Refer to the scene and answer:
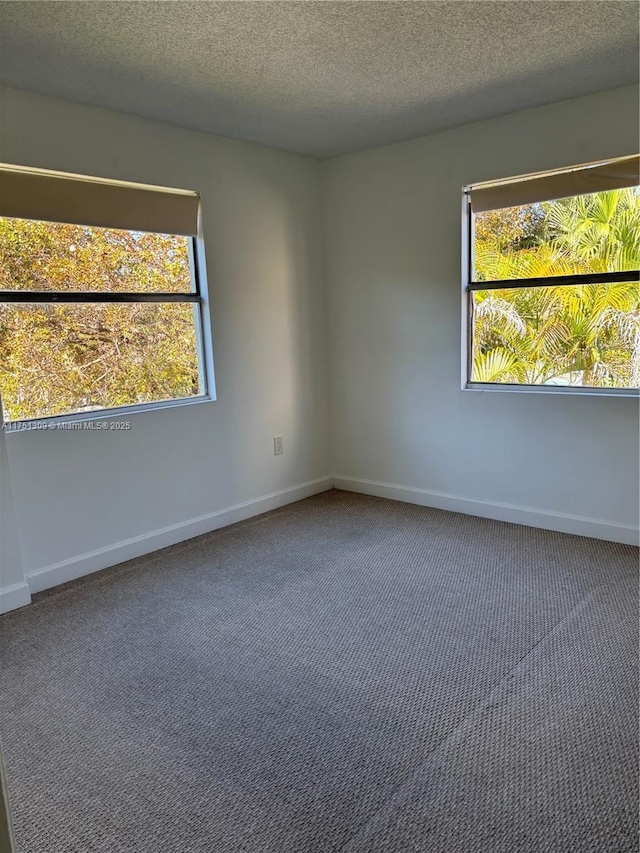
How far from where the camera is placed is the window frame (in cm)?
291

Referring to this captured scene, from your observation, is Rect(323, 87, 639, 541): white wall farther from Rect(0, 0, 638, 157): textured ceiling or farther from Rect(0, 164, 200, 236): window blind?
Rect(0, 164, 200, 236): window blind

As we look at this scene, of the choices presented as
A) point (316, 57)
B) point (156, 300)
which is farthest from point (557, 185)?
point (156, 300)

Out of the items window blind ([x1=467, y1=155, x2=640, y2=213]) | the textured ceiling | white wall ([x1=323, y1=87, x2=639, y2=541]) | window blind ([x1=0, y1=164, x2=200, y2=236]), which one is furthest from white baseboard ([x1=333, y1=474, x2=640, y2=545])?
the textured ceiling

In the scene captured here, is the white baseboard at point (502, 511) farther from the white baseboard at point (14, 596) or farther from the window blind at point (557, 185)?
the white baseboard at point (14, 596)

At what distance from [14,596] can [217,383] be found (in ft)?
5.33

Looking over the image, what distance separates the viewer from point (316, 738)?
1.89 metres

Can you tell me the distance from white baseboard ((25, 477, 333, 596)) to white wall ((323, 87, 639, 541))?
50 cm

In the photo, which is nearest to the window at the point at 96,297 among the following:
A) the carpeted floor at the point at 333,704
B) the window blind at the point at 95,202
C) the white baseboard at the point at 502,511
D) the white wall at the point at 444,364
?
the window blind at the point at 95,202

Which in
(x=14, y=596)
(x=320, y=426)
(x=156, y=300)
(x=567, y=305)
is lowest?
(x=14, y=596)

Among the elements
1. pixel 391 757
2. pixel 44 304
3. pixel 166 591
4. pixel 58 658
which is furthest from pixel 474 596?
pixel 44 304

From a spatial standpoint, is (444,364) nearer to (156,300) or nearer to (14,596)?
(156,300)

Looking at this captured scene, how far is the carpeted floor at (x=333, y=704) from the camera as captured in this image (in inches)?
62.0

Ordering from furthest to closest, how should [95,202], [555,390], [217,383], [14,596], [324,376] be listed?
[324,376]
[217,383]
[555,390]
[95,202]
[14,596]

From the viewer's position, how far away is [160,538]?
3.50 meters
